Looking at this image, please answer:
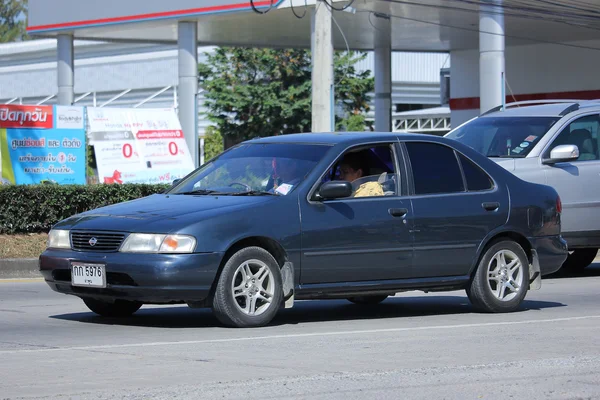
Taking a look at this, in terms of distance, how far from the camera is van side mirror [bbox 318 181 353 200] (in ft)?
29.8

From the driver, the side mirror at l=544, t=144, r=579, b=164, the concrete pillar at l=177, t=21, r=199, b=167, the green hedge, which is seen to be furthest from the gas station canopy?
the driver

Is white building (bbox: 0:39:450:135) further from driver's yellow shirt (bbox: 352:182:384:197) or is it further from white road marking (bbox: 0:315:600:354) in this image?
white road marking (bbox: 0:315:600:354)

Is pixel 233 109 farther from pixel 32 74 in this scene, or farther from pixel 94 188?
pixel 94 188

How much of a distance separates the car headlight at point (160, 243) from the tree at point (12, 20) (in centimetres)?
8258

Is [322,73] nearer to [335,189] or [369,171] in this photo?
[369,171]

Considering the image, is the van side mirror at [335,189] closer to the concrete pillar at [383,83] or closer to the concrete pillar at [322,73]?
the concrete pillar at [322,73]

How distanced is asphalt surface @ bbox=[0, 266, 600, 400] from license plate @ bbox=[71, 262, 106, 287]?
1.30ft

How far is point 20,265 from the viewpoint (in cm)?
1546

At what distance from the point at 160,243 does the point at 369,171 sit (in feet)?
7.44

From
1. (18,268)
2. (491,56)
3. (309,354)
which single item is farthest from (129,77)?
(309,354)

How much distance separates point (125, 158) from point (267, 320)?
1576cm

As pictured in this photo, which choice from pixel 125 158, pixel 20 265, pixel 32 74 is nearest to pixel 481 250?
pixel 20 265

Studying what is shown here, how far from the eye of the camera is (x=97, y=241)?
343 inches

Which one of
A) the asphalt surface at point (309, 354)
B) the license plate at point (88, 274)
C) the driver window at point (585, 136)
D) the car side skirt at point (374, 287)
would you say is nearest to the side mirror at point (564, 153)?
the driver window at point (585, 136)
